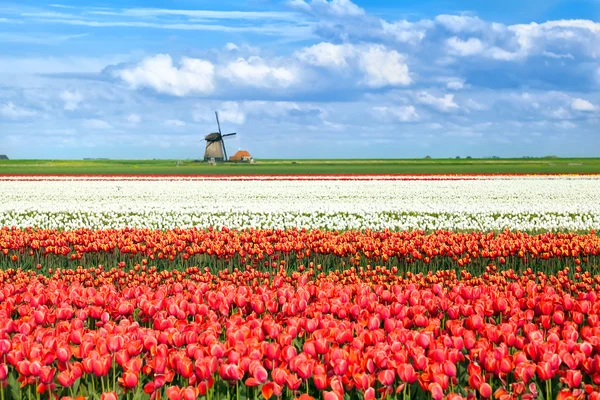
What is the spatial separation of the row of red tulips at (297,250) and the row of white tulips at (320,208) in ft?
13.7

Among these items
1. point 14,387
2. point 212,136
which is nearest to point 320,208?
point 14,387

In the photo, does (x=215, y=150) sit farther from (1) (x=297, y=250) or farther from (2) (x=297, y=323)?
(2) (x=297, y=323)

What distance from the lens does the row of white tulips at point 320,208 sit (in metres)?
19.9

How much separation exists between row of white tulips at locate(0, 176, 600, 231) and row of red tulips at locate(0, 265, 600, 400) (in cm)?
1097

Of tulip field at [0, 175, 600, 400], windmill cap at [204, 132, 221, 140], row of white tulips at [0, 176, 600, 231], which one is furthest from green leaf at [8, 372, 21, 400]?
windmill cap at [204, 132, 221, 140]

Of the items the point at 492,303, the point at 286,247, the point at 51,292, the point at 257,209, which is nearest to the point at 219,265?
the point at 286,247

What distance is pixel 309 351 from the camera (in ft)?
17.1

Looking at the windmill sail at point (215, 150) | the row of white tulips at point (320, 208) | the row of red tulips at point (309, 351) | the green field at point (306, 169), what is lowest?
the row of white tulips at point (320, 208)

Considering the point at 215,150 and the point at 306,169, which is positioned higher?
the point at 215,150

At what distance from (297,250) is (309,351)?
782 cm

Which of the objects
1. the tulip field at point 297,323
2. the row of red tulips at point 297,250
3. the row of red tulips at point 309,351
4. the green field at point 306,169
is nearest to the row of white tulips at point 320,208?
the row of red tulips at point 297,250

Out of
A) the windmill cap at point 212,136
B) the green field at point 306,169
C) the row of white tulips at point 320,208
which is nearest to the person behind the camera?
the row of white tulips at point 320,208

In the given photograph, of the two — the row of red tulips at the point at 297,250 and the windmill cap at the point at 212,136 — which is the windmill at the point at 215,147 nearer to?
the windmill cap at the point at 212,136

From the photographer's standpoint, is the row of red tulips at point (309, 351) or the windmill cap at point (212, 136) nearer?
the row of red tulips at point (309, 351)
